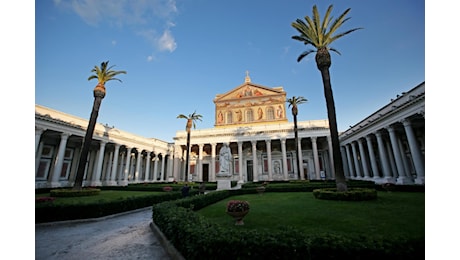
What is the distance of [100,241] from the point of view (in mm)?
6066

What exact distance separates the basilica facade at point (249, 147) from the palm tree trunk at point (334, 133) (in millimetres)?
7314

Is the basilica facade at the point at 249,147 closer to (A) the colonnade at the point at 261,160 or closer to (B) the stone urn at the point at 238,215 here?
(A) the colonnade at the point at 261,160

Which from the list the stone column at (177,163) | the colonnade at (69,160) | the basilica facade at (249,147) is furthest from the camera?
the stone column at (177,163)

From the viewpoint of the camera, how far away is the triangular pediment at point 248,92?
4134cm

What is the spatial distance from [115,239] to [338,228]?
695cm

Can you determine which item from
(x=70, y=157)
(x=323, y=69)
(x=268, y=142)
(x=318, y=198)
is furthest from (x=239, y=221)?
(x=70, y=157)

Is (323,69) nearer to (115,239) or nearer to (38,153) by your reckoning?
(115,239)

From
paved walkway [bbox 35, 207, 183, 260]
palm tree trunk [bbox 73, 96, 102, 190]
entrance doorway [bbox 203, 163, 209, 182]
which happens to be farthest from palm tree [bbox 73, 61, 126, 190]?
entrance doorway [bbox 203, 163, 209, 182]

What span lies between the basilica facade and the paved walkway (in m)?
12.8

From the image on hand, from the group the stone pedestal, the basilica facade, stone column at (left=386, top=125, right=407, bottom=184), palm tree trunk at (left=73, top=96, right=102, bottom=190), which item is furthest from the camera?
the basilica facade

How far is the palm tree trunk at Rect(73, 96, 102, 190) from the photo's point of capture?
16625 millimetres

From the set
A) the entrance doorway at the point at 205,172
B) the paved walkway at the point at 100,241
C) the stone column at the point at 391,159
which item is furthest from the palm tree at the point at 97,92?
the stone column at the point at 391,159

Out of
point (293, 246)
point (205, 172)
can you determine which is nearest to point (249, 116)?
point (205, 172)

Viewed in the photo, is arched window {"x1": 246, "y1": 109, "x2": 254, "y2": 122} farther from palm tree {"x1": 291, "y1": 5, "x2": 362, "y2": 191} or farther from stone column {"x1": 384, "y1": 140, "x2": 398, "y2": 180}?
palm tree {"x1": 291, "y1": 5, "x2": 362, "y2": 191}
